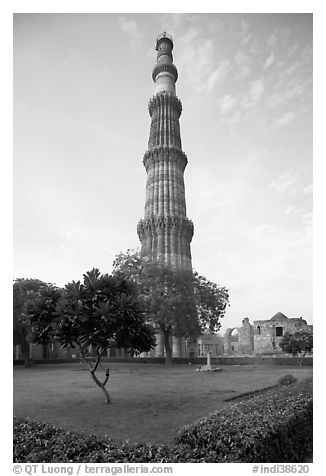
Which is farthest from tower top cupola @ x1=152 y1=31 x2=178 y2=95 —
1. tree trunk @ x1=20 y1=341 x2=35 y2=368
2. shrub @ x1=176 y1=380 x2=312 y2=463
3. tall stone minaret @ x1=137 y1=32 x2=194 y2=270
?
shrub @ x1=176 y1=380 x2=312 y2=463

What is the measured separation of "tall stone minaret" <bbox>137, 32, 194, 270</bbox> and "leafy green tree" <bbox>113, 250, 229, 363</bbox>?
466 inches

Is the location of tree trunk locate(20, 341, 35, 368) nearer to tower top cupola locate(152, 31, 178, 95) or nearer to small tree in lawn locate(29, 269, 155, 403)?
small tree in lawn locate(29, 269, 155, 403)

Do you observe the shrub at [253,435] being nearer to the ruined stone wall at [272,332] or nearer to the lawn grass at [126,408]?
the lawn grass at [126,408]

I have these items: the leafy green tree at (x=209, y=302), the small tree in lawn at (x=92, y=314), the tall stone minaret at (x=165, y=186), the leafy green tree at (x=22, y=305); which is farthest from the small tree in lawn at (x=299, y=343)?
the small tree in lawn at (x=92, y=314)

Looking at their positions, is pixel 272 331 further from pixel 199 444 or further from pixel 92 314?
pixel 199 444

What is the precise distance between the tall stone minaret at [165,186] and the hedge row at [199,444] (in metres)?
50.8

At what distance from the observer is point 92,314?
1488 centimetres

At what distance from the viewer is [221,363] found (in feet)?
175

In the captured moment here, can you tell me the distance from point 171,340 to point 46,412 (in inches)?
1779

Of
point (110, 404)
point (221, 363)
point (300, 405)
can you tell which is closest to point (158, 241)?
point (221, 363)

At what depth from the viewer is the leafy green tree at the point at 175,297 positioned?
44.1 meters

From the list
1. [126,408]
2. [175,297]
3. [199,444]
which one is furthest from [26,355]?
[199,444]

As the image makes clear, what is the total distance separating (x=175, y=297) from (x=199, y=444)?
35813mm

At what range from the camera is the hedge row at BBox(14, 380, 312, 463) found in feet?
24.1
